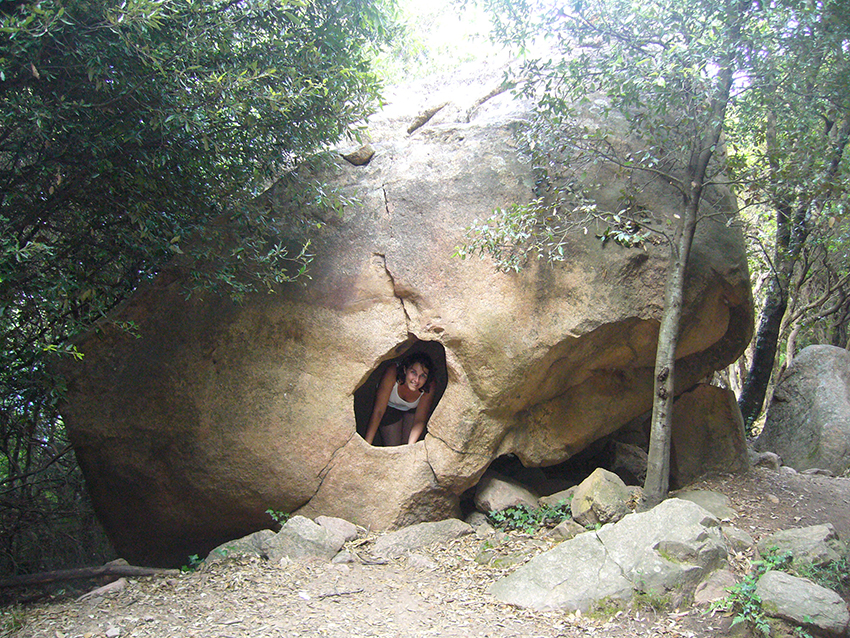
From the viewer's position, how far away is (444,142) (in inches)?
223

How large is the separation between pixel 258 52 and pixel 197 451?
3.22m

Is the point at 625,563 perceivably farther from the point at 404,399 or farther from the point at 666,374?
the point at 404,399

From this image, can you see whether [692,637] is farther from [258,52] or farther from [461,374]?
[258,52]

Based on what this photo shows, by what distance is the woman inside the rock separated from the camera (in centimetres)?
585

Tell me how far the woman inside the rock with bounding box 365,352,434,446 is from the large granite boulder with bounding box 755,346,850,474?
15.4ft

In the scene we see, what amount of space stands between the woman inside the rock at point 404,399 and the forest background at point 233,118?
152 cm

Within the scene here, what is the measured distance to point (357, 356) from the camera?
5.12 metres

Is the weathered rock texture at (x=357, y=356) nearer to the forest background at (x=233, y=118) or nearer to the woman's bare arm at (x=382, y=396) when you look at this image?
the forest background at (x=233, y=118)

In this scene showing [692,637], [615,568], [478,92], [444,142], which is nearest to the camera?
[692,637]

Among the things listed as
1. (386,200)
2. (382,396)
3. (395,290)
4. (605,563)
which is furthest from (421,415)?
(605,563)

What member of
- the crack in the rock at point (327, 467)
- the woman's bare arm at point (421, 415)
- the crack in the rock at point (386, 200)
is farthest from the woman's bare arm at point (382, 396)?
the crack in the rock at point (386, 200)

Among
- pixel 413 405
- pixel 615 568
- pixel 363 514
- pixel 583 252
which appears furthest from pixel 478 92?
pixel 615 568

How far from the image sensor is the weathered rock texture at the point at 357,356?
197 inches

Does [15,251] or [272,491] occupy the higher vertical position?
[15,251]
